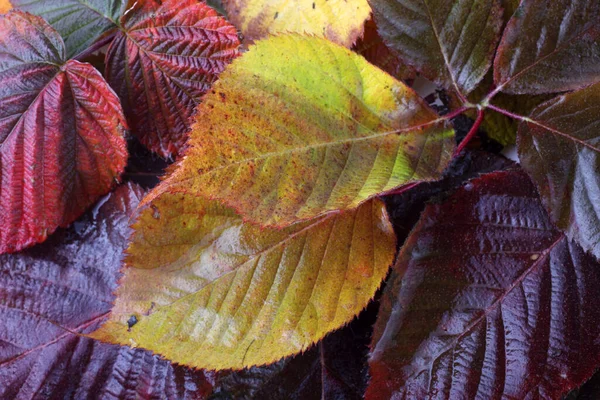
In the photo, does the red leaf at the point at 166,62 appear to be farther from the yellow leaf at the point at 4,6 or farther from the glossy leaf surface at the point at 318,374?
the glossy leaf surface at the point at 318,374

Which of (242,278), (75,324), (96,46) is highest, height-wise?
(96,46)

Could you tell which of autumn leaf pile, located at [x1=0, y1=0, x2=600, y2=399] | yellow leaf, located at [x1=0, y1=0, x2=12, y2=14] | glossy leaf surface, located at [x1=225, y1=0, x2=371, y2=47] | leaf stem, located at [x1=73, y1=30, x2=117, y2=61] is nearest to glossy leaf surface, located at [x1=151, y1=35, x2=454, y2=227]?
autumn leaf pile, located at [x1=0, y1=0, x2=600, y2=399]

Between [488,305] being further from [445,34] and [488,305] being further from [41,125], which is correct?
[41,125]

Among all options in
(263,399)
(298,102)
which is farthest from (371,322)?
(298,102)

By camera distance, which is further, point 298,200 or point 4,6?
point 4,6

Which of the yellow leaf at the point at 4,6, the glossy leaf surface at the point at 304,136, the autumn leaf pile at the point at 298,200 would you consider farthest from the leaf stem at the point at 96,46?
the glossy leaf surface at the point at 304,136

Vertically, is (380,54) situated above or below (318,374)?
above

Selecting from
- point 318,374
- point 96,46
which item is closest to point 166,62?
point 96,46
